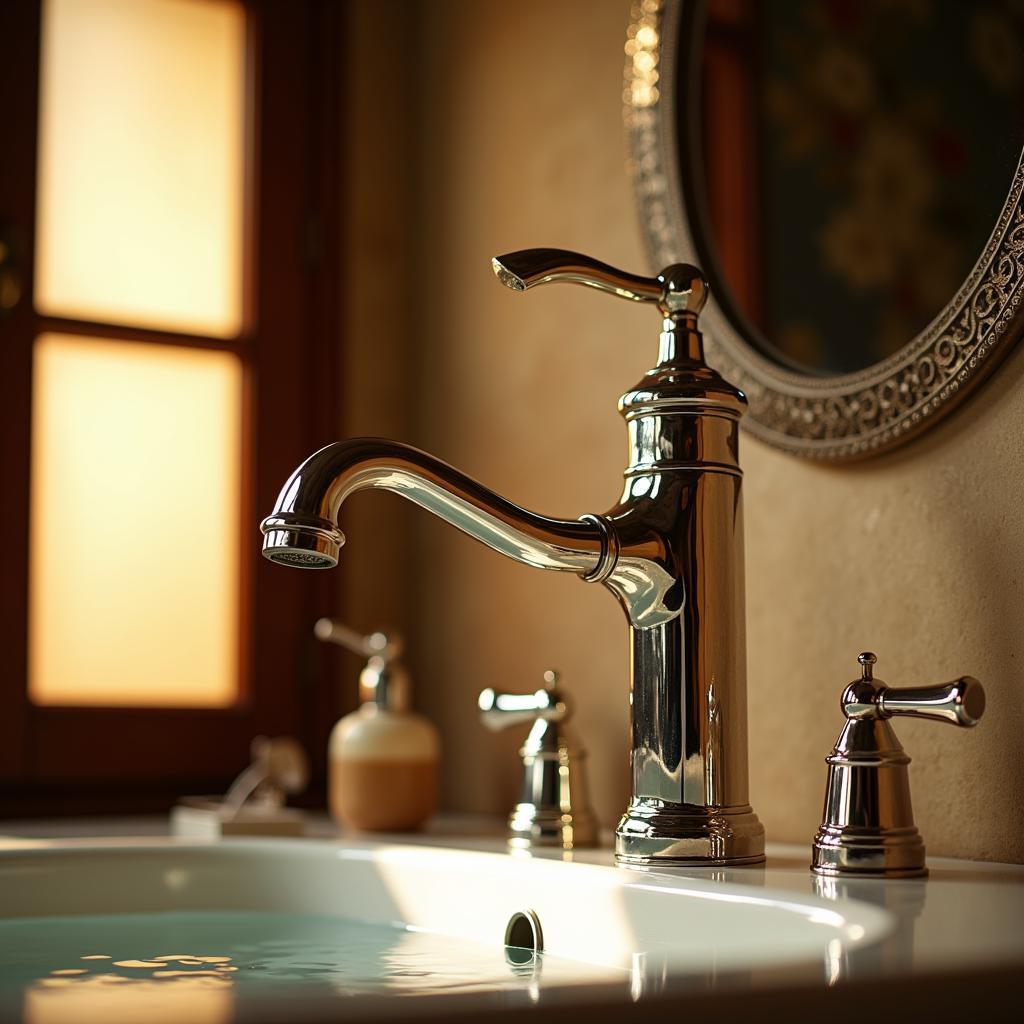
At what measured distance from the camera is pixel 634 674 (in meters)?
0.86

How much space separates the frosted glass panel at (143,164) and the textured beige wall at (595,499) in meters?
0.21

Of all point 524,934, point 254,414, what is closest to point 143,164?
point 254,414

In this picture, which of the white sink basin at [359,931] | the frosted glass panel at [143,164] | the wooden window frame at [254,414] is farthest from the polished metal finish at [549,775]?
the frosted glass panel at [143,164]

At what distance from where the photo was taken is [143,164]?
147cm

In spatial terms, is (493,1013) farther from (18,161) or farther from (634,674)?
(18,161)

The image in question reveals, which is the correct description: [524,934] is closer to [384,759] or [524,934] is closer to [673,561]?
[673,561]

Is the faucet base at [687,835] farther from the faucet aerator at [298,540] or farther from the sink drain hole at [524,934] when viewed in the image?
the faucet aerator at [298,540]

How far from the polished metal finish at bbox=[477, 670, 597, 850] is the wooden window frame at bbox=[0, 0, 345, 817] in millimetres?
471

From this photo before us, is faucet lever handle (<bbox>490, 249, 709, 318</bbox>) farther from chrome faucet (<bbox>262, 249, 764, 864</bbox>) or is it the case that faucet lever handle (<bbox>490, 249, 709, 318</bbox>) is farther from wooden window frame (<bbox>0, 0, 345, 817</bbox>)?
wooden window frame (<bbox>0, 0, 345, 817</bbox>)

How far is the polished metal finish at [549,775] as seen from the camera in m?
1.00

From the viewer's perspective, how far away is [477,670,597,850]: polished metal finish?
1003mm

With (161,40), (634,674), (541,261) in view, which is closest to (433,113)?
(161,40)

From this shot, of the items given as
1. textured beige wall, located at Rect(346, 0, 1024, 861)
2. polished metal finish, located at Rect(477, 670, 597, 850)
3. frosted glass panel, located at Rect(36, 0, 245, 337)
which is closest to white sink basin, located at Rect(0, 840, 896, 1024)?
polished metal finish, located at Rect(477, 670, 597, 850)

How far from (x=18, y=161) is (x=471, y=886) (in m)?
0.90
